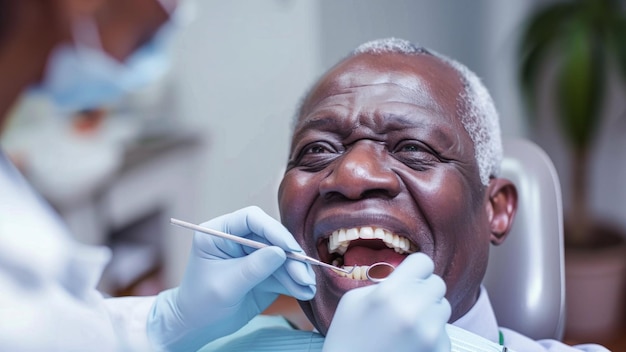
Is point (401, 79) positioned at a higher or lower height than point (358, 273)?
higher

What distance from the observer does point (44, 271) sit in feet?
2.21

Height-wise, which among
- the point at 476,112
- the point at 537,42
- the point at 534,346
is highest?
the point at 537,42

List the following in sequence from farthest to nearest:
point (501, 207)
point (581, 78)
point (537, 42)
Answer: point (537, 42), point (581, 78), point (501, 207)

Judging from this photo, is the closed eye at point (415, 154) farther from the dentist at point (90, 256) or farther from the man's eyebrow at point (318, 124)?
the dentist at point (90, 256)

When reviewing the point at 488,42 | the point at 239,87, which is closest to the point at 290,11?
the point at 239,87

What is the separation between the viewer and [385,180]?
964 mm

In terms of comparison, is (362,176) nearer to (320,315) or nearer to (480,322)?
(320,315)

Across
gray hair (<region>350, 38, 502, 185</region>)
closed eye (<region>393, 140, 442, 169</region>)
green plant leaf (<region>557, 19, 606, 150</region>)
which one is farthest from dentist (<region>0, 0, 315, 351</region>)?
green plant leaf (<region>557, 19, 606, 150</region>)

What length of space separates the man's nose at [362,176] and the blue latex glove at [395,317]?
0.15 metres

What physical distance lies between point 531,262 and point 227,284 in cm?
63

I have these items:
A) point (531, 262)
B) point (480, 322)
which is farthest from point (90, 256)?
point (531, 262)

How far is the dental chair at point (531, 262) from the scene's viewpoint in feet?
4.16

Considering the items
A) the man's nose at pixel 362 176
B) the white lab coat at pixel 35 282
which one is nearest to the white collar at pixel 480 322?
the man's nose at pixel 362 176

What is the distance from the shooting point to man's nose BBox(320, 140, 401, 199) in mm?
951
